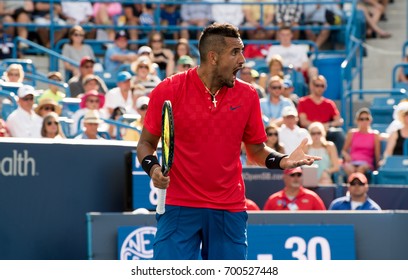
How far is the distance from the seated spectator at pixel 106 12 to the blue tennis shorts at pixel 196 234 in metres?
12.0

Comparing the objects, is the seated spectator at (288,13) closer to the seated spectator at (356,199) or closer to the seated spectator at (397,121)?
the seated spectator at (397,121)

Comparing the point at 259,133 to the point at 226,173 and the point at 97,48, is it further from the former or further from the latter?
the point at 97,48

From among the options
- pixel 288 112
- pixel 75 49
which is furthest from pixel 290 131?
pixel 75 49

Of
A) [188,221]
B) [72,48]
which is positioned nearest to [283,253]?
[188,221]

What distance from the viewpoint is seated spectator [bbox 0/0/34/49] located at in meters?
18.5

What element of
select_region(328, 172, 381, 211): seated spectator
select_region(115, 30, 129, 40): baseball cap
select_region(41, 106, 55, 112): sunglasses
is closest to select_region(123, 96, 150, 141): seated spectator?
select_region(41, 106, 55, 112): sunglasses

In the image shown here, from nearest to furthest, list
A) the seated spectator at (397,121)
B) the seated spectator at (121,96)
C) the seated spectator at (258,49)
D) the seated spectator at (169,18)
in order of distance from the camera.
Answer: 1. the seated spectator at (397,121)
2. the seated spectator at (121,96)
3. the seated spectator at (258,49)
4. the seated spectator at (169,18)

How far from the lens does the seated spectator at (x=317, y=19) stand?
19.2 meters

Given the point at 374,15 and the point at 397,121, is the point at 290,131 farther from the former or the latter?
the point at 374,15

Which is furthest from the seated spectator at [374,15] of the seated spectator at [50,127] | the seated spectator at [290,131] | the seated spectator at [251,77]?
the seated spectator at [50,127]

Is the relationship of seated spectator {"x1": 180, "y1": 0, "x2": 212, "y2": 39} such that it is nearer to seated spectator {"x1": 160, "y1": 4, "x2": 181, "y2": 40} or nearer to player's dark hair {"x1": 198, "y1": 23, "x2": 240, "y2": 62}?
seated spectator {"x1": 160, "y1": 4, "x2": 181, "y2": 40}

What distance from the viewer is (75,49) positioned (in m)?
18.0

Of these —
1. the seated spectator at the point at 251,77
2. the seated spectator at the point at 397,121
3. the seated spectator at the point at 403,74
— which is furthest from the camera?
the seated spectator at the point at 403,74

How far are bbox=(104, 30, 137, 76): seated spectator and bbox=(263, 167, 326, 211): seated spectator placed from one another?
20.7 ft
